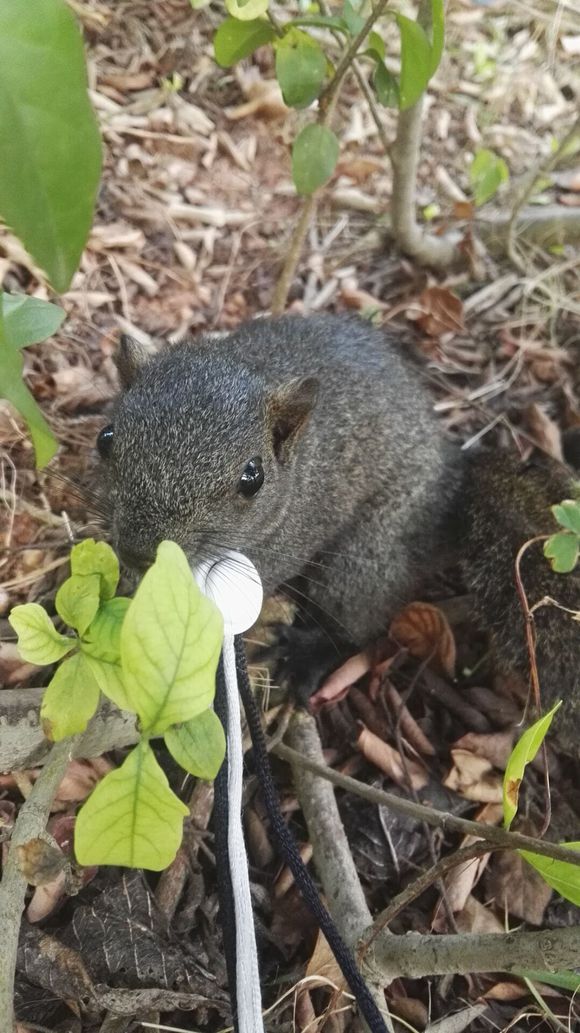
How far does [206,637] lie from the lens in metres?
1.11

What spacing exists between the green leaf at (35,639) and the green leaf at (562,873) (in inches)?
37.5

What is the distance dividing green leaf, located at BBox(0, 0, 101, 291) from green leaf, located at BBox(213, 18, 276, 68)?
5.48ft

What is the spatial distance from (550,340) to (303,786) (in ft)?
8.57

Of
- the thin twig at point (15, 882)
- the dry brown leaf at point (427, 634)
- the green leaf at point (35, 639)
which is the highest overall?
the green leaf at point (35, 639)

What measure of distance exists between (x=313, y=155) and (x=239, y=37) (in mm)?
404

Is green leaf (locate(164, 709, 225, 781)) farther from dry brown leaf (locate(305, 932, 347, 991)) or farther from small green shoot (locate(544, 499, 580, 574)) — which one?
small green shoot (locate(544, 499, 580, 574))

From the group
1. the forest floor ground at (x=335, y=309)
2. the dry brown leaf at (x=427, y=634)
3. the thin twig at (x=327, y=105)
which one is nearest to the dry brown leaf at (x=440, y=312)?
the forest floor ground at (x=335, y=309)

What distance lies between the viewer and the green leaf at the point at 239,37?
2.35m

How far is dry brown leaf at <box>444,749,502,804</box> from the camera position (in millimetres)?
2564

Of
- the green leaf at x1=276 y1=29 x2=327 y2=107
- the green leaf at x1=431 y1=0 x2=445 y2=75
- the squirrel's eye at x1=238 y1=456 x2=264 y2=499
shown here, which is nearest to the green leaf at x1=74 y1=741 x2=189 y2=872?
the squirrel's eye at x1=238 y1=456 x2=264 y2=499

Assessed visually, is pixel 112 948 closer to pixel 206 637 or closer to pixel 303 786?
pixel 303 786

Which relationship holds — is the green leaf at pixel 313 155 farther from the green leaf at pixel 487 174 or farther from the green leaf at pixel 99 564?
the green leaf at pixel 99 564

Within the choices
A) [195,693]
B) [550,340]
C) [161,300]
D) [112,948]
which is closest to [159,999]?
[112,948]

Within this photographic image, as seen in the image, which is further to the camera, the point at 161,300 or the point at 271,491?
the point at 161,300
